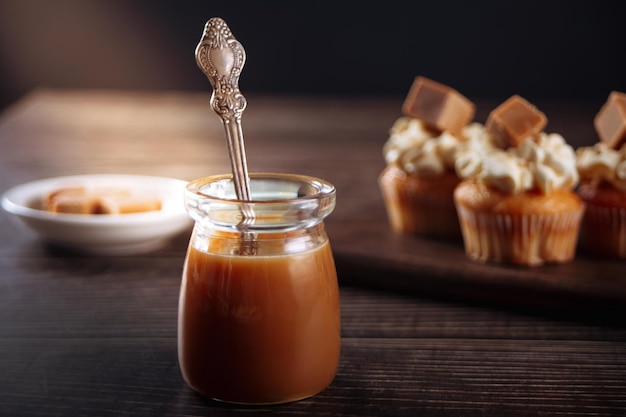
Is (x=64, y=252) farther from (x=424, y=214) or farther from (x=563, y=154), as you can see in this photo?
(x=563, y=154)

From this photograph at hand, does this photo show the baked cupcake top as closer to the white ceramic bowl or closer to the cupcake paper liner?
the cupcake paper liner

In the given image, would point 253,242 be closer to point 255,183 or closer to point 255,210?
point 255,210

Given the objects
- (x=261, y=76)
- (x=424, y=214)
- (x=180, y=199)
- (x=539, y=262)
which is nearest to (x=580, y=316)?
(x=539, y=262)

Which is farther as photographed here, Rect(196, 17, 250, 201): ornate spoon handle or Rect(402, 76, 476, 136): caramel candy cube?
Rect(402, 76, 476, 136): caramel candy cube

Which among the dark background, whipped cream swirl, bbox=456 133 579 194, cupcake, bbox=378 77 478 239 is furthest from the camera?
the dark background

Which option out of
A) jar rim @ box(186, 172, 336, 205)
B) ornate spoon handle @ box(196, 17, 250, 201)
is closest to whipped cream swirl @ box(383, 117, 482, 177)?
jar rim @ box(186, 172, 336, 205)

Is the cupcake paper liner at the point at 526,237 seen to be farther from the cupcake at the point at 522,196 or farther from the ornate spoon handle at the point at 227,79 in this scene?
the ornate spoon handle at the point at 227,79

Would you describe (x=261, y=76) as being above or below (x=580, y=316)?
below
